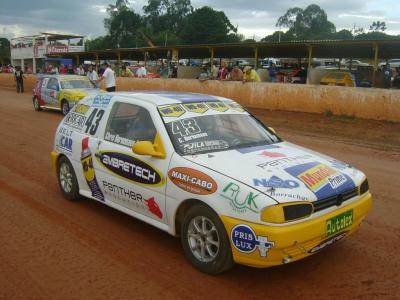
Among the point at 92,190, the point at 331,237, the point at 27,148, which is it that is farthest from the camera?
the point at 27,148

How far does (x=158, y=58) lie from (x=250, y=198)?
4507cm

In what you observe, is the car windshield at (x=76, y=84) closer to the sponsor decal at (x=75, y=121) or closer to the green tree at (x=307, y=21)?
the sponsor decal at (x=75, y=121)

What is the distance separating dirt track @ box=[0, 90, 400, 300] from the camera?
388cm

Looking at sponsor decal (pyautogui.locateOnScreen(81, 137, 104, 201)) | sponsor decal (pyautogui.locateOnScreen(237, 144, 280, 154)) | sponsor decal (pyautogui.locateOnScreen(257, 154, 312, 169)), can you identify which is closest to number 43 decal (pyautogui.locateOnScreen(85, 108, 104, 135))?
sponsor decal (pyautogui.locateOnScreen(81, 137, 104, 201))

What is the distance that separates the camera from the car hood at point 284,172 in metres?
3.85

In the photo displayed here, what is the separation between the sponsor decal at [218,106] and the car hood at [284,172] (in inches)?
28.6

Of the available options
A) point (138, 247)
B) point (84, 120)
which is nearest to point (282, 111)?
point (84, 120)

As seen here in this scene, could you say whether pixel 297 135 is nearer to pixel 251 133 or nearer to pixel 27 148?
pixel 27 148

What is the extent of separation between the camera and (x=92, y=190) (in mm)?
5723

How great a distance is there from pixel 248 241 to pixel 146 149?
4.70 ft

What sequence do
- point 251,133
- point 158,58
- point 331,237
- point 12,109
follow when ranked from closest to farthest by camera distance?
point 331,237 → point 251,133 → point 12,109 → point 158,58

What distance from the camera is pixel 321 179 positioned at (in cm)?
411

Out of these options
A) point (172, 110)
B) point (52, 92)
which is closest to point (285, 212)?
point (172, 110)

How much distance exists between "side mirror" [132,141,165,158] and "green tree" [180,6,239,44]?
3832 inches
